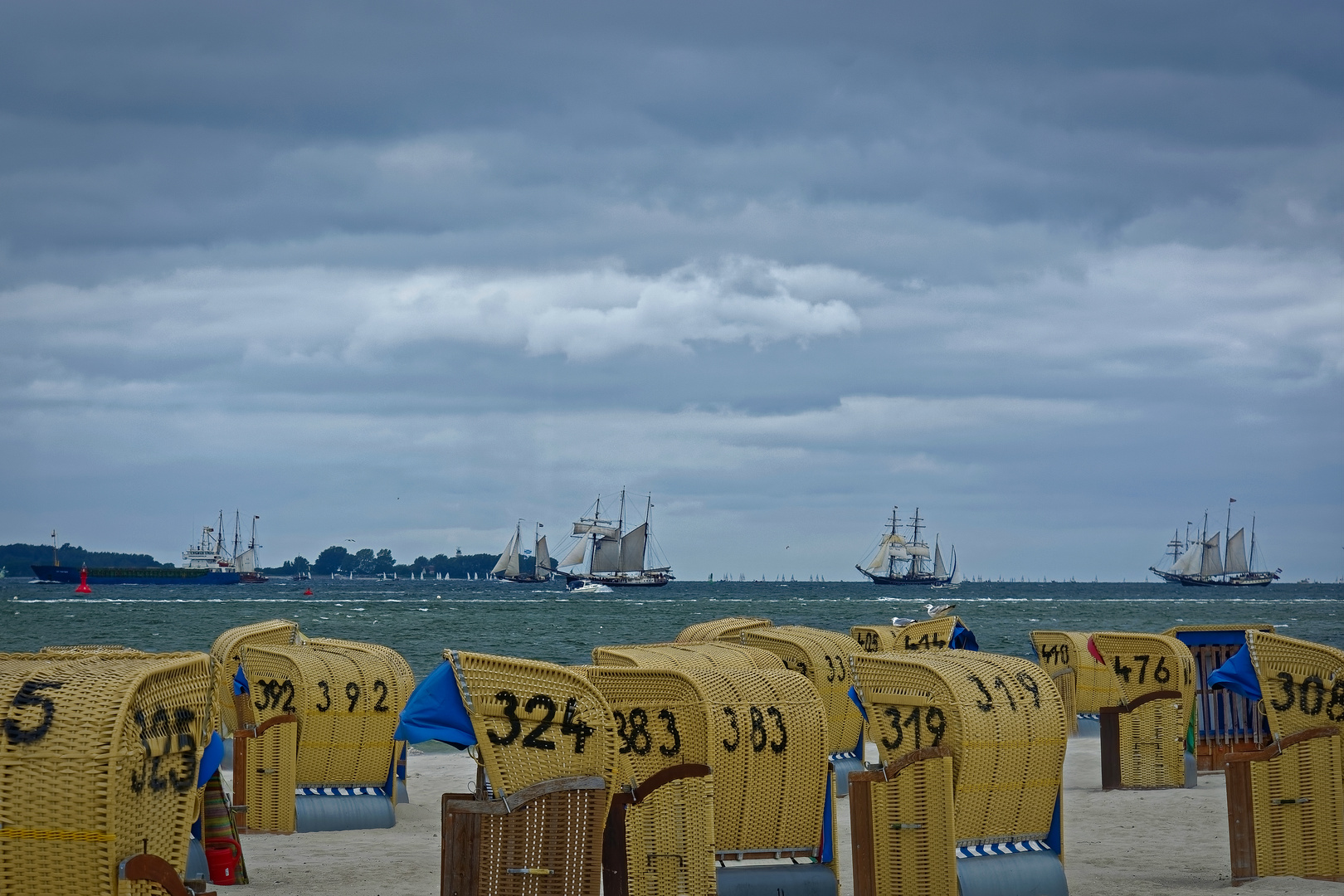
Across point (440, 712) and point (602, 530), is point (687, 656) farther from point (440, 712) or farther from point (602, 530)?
point (602, 530)

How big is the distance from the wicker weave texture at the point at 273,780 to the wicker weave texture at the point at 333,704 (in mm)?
476

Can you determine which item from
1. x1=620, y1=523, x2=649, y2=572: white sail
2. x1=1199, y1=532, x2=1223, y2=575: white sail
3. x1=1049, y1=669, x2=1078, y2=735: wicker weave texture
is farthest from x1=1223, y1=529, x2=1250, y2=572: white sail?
x1=1049, y1=669, x2=1078, y2=735: wicker weave texture

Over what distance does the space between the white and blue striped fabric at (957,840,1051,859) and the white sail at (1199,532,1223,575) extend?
170 meters

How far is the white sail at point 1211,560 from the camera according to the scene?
171 m

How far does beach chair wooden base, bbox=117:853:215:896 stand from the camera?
6.85 meters

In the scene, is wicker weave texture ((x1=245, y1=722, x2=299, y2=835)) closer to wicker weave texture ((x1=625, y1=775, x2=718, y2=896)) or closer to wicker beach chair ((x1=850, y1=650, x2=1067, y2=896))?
wicker weave texture ((x1=625, y1=775, x2=718, y2=896))

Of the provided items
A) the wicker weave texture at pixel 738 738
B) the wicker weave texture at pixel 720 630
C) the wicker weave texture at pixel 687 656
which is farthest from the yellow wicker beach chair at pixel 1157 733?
the wicker weave texture at pixel 738 738

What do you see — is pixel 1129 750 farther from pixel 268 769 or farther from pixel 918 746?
pixel 268 769

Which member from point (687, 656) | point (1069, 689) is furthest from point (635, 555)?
point (687, 656)

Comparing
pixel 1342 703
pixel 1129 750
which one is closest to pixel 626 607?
pixel 1129 750

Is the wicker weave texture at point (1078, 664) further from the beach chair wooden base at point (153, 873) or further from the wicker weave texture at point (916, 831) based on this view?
the beach chair wooden base at point (153, 873)

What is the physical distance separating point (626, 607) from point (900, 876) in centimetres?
10393

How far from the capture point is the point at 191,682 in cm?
779

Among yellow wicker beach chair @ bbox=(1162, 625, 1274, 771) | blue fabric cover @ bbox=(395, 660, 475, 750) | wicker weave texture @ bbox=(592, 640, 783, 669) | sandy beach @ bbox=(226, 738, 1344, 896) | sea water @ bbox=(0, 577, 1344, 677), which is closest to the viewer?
blue fabric cover @ bbox=(395, 660, 475, 750)
